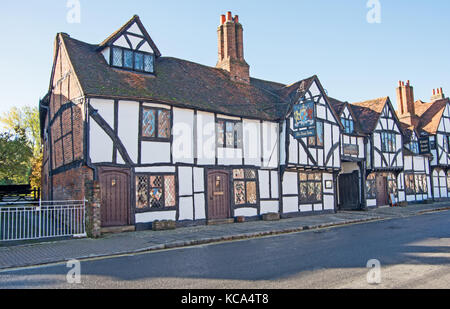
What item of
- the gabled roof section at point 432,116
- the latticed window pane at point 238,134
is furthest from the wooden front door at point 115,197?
the gabled roof section at point 432,116

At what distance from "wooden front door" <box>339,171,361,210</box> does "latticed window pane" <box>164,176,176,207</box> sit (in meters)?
13.8

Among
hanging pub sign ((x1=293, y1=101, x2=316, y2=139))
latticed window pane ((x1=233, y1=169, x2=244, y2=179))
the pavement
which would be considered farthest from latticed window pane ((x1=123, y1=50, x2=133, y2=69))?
hanging pub sign ((x1=293, y1=101, x2=316, y2=139))

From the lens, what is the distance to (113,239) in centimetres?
1080

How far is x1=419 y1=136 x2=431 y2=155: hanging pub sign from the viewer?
27641mm

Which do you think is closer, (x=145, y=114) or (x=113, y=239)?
(x=113, y=239)

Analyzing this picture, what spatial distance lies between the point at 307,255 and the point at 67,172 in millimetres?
10879

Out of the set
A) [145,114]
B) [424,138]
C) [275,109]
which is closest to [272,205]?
[275,109]

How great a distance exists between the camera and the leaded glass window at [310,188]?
61.2 feet

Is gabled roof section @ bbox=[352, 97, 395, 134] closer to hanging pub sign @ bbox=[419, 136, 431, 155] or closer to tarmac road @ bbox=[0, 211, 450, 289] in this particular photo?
hanging pub sign @ bbox=[419, 136, 431, 155]

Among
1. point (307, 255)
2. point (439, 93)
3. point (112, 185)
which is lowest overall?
point (307, 255)

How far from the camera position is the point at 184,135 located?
14.4m

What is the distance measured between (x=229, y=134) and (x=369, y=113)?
14054 mm

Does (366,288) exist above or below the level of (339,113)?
below
